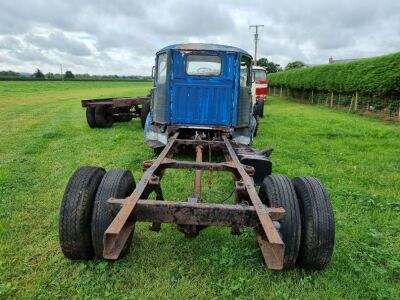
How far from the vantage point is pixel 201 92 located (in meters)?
7.29

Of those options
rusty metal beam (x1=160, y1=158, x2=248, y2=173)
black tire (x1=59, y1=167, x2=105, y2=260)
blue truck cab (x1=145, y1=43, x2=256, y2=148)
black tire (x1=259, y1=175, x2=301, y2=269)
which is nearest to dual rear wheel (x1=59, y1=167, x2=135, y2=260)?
black tire (x1=59, y1=167, x2=105, y2=260)

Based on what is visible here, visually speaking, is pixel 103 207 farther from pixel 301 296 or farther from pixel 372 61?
pixel 372 61

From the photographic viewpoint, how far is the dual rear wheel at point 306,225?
3.11 metres

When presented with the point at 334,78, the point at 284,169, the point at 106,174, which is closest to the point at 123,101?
the point at 284,169

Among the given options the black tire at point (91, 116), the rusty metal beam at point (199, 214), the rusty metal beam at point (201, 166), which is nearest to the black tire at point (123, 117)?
the black tire at point (91, 116)

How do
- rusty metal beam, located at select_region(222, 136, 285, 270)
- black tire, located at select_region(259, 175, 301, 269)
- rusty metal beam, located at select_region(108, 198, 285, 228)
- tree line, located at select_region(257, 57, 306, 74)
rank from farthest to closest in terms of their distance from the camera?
tree line, located at select_region(257, 57, 306, 74), black tire, located at select_region(259, 175, 301, 269), rusty metal beam, located at select_region(108, 198, 285, 228), rusty metal beam, located at select_region(222, 136, 285, 270)

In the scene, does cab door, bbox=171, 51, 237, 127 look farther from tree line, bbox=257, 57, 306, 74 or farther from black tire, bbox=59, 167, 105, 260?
tree line, bbox=257, 57, 306, 74

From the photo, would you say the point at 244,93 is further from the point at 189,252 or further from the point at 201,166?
the point at 189,252

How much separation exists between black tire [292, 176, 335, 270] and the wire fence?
15.6 m

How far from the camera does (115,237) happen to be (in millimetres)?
2596

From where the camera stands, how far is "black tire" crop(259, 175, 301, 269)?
10.2 ft

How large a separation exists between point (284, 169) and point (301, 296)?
13.4 feet

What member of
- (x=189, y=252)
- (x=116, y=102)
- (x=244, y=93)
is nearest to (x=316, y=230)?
(x=189, y=252)

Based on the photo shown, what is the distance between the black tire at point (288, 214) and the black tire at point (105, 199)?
1.34 meters
